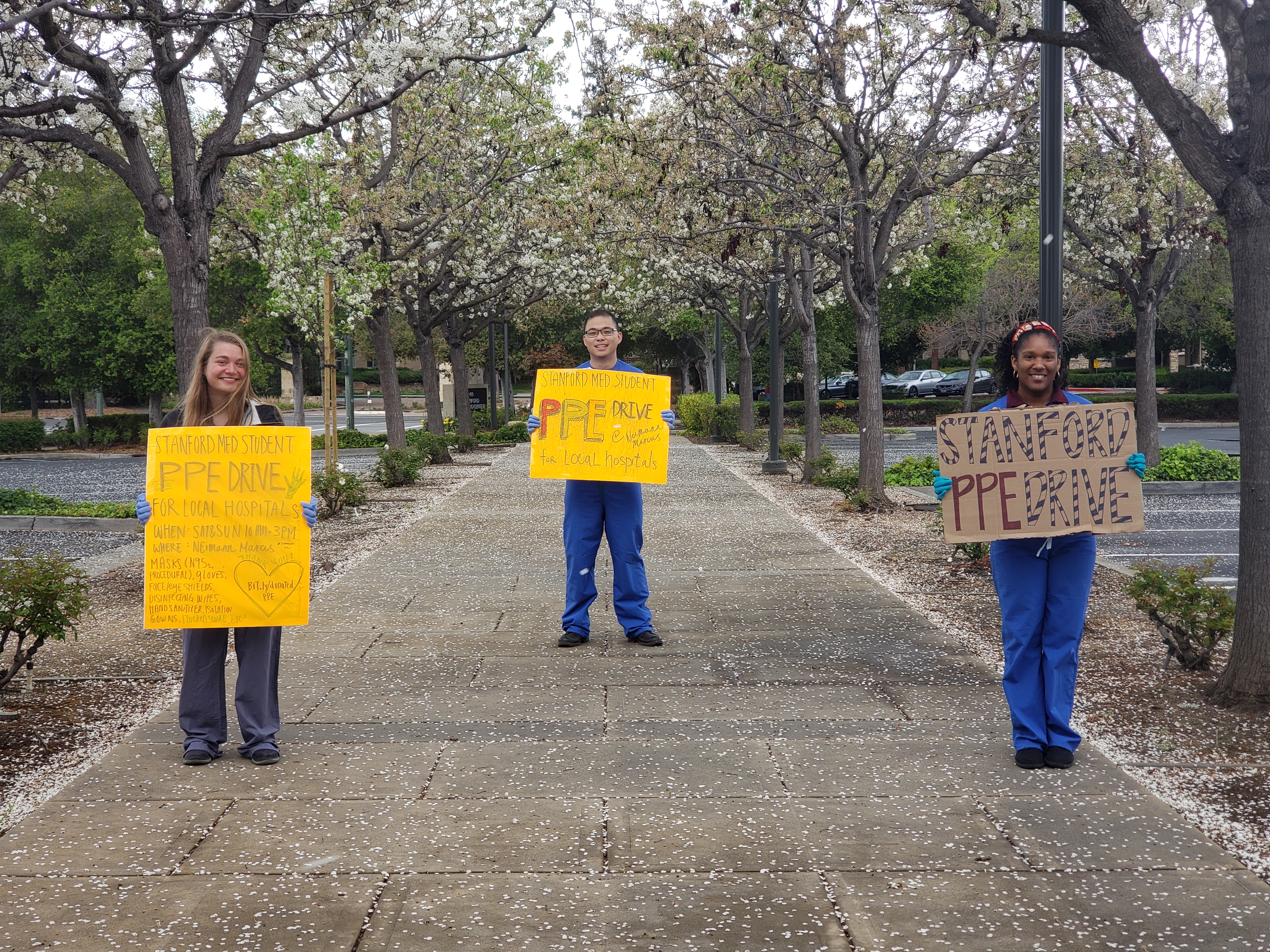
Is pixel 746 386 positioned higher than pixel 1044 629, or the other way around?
pixel 746 386

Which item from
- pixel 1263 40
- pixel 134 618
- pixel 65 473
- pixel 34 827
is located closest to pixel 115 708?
pixel 34 827

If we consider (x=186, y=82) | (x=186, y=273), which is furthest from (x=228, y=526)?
(x=186, y=82)

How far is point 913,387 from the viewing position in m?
53.6

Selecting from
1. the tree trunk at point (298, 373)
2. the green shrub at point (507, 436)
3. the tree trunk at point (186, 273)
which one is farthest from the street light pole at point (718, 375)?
the tree trunk at point (186, 273)

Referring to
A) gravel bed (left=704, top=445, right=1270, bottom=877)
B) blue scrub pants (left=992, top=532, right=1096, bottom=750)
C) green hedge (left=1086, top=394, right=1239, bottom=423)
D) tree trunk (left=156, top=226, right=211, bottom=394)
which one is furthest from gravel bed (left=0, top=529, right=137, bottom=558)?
green hedge (left=1086, top=394, right=1239, bottom=423)

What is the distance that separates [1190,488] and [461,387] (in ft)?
60.7

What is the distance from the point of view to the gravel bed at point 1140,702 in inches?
162

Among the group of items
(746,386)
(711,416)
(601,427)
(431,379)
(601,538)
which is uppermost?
(431,379)

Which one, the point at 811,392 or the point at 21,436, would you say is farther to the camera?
the point at 21,436

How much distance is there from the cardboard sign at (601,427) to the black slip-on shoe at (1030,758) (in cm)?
266

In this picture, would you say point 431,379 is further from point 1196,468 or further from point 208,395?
point 208,395

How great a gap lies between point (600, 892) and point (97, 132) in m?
9.09

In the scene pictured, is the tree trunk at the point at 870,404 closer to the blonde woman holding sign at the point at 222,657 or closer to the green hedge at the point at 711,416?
the blonde woman holding sign at the point at 222,657

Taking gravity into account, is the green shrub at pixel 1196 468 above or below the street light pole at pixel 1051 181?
below
